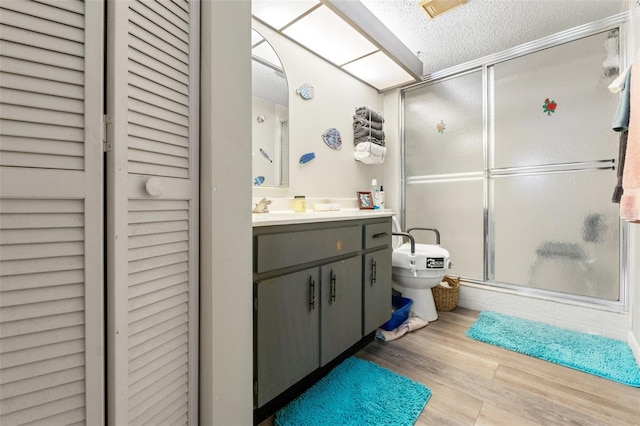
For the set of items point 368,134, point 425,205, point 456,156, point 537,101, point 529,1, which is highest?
point 529,1

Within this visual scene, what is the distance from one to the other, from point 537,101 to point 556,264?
4.29 feet

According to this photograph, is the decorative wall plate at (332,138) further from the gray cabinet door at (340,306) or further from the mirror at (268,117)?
the gray cabinet door at (340,306)

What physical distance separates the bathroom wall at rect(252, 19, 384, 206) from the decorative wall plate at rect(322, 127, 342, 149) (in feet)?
0.12

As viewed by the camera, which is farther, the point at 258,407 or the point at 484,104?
the point at 484,104

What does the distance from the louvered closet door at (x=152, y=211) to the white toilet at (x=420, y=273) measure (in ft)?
5.40

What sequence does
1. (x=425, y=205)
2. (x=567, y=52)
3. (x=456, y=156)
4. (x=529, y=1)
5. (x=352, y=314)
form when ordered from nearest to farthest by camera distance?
(x=352, y=314) → (x=529, y=1) → (x=567, y=52) → (x=456, y=156) → (x=425, y=205)

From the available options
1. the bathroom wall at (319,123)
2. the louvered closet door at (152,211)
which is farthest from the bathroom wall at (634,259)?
the louvered closet door at (152,211)

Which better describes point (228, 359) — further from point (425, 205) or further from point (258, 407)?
point (425, 205)

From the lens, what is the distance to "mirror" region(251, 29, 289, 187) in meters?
1.69

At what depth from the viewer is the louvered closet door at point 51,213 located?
51 cm

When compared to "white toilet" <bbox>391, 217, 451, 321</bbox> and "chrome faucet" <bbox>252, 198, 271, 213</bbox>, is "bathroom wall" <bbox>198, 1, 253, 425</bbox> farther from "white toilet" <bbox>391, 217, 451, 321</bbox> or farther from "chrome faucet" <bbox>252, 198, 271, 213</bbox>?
"white toilet" <bbox>391, 217, 451, 321</bbox>

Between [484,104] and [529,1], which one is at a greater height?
[529,1]

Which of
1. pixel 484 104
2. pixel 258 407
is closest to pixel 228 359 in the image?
pixel 258 407

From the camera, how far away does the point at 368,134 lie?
2.46 metres
